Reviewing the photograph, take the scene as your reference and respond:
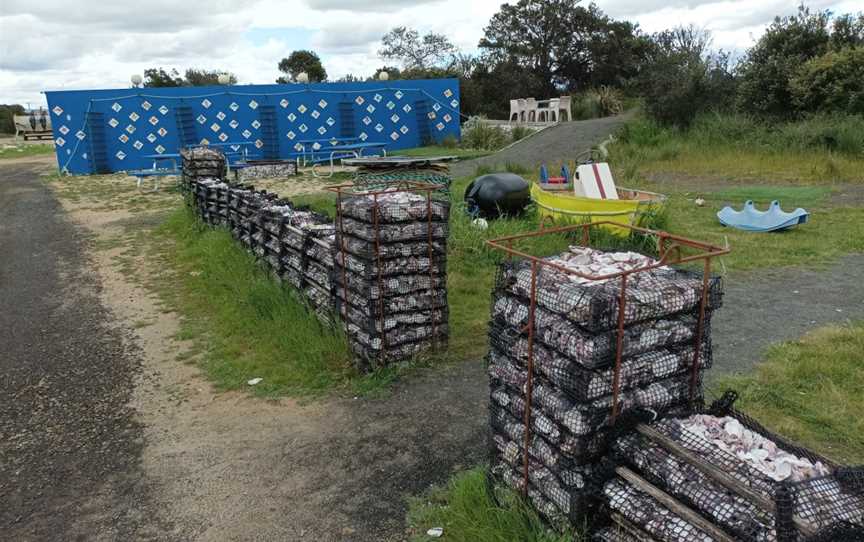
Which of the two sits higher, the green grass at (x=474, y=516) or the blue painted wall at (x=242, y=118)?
the blue painted wall at (x=242, y=118)

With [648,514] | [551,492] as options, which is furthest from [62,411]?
[648,514]

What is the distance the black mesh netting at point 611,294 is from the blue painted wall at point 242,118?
2305 centimetres

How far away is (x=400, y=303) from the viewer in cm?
599

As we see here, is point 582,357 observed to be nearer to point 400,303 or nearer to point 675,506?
point 675,506

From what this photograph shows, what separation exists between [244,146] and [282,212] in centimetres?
1785

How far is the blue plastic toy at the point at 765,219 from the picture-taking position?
11.0m

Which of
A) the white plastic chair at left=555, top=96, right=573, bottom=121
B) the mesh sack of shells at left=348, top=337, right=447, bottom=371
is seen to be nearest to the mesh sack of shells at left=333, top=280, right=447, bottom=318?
the mesh sack of shells at left=348, top=337, right=447, bottom=371

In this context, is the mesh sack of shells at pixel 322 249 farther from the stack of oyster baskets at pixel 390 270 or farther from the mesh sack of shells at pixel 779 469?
the mesh sack of shells at pixel 779 469

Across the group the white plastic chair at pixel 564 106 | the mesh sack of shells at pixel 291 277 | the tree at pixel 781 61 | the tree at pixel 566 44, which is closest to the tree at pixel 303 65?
the tree at pixel 566 44

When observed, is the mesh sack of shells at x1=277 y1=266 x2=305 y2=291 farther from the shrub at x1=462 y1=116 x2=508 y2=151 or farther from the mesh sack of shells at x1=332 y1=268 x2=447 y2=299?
the shrub at x1=462 y1=116 x2=508 y2=151

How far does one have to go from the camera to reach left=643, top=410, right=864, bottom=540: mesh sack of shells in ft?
8.00

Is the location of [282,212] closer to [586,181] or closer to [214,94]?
[586,181]

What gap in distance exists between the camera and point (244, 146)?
82.5ft

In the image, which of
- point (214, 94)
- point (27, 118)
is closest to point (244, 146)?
point (214, 94)
